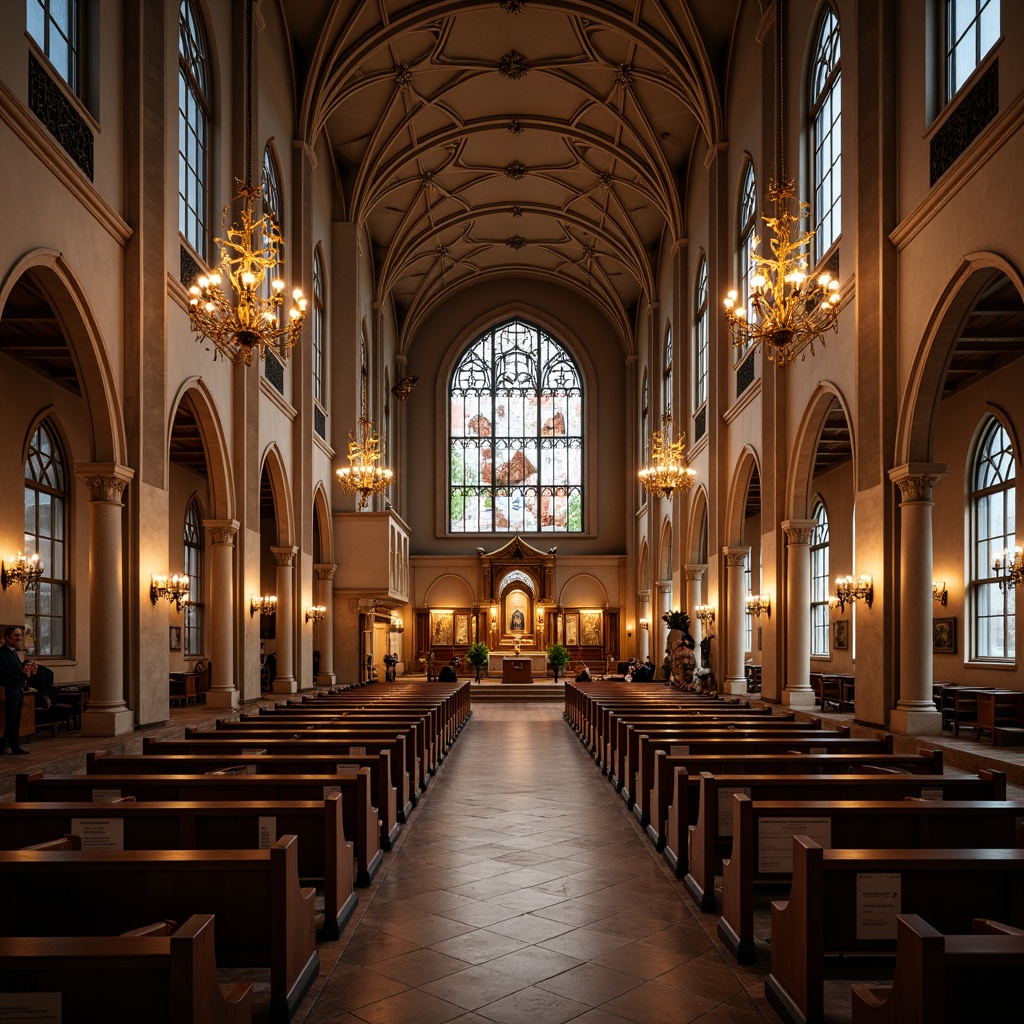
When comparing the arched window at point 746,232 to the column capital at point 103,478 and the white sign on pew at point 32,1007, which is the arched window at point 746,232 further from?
the white sign on pew at point 32,1007

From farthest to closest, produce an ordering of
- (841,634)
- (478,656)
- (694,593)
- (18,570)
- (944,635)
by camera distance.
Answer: (478,656)
(694,593)
(841,634)
(944,635)
(18,570)

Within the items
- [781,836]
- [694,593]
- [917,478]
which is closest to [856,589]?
[917,478]

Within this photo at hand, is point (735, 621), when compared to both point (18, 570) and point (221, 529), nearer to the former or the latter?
point (221, 529)

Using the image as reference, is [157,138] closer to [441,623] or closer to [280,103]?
[280,103]

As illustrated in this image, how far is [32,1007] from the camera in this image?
287cm

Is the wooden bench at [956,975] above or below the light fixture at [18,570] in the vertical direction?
below

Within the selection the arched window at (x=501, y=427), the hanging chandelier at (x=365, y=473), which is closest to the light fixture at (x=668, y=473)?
the hanging chandelier at (x=365, y=473)

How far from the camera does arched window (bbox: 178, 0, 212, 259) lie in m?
15.4

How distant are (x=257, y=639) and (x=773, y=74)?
1375cm

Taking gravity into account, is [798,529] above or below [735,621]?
above

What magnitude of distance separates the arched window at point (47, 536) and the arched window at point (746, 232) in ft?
43.4

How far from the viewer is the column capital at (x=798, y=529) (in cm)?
1664

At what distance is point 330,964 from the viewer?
5.27 m

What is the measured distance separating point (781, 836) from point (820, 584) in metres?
20.6
